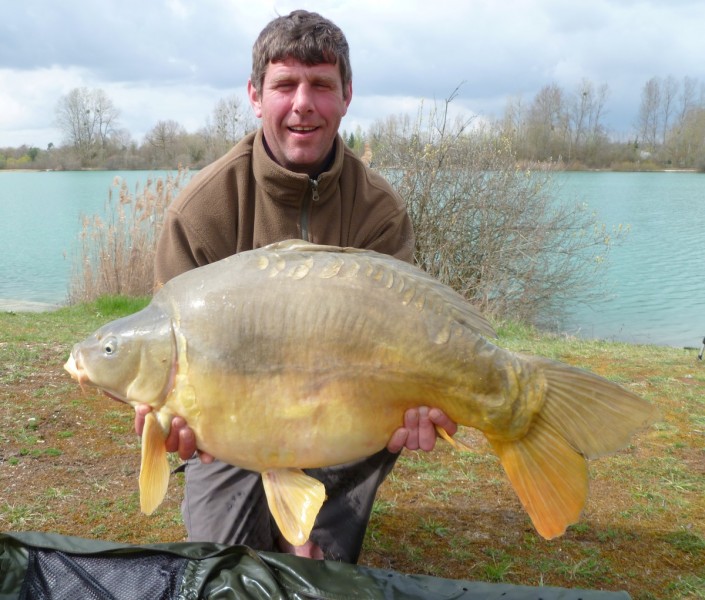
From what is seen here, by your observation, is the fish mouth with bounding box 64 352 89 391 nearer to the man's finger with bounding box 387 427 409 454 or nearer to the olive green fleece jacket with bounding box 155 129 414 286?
the olive green fleece jacket with bounding box 155 129 414 286

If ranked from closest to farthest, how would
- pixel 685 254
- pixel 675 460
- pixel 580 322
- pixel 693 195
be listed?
1. pixel 675 460
2. pixel 580 322
3. pixel 685 254
4. pixel 693 195

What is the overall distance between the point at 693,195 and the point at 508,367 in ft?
62.6

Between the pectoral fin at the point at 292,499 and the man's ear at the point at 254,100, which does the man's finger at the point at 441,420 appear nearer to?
the pectoral fin at the point at 292,499

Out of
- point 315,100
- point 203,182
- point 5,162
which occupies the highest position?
point 315,100

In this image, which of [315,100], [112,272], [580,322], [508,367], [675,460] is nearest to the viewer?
[508,367]

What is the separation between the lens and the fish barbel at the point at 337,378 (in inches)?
48.2

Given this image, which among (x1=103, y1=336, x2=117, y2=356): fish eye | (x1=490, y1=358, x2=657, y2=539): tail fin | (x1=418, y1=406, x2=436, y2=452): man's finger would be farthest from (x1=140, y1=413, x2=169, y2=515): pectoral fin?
(x1=490, y1=358, x2=657, y2=539): tail fin

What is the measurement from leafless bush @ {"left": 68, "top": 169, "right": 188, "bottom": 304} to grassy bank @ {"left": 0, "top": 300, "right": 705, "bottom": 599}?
9.64 feet

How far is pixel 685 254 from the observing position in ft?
33.2

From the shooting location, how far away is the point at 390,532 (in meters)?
1.84

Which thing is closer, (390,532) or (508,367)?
(508,367)

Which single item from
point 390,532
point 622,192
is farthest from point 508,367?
point 622,192

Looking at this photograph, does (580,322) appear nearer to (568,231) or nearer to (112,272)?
(568,231)

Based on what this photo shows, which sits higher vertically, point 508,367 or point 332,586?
point 508,367
